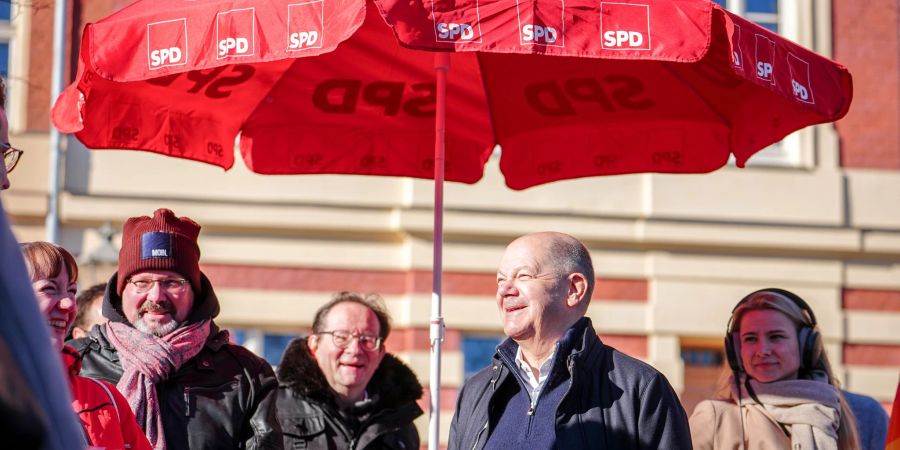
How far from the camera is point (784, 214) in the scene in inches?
510

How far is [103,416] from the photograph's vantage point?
3764 millimetres

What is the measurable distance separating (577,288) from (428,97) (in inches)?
74.6

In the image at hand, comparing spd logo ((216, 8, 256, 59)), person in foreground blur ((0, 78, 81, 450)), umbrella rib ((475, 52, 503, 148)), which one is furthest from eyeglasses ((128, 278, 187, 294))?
person in foreground blur ((0, 78, 81, 450))

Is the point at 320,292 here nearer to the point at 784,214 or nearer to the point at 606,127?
the point at 784,214

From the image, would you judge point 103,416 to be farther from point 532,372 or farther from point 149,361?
point 532,372

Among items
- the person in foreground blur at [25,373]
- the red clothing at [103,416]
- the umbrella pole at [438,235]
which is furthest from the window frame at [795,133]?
the person in foreground blur at [25,373]

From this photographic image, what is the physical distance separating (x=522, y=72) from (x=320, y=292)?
6961mm

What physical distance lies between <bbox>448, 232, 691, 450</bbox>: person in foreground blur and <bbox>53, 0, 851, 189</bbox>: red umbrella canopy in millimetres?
789

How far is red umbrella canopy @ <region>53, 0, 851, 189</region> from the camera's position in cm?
420

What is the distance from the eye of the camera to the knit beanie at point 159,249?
15.0 ft

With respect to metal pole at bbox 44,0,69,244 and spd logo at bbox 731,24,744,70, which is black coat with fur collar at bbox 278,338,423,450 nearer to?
spd logo at bbox 731,24,744,70

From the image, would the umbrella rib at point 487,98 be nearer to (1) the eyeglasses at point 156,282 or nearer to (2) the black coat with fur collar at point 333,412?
(2) the black coat with fur collar at point 333,412

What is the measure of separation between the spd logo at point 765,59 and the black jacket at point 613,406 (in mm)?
1023

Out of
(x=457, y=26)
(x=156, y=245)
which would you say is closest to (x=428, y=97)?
(x=156, y=245)
